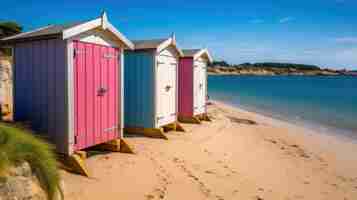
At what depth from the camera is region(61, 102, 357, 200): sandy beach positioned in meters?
4.00

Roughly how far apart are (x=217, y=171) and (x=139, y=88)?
3343 mm

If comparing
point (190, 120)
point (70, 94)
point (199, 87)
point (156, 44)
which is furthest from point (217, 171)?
point (199, 87)

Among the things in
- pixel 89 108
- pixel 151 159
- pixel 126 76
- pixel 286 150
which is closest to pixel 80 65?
pixel 89 108

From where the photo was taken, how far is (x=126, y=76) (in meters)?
7.37

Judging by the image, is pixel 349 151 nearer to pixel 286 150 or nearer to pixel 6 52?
pixel 286 150

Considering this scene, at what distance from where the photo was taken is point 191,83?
381 inches

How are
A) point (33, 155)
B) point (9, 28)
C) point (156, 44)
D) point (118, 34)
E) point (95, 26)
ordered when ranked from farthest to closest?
point (9, 28) → point (156, 44) → point (118, 34) → point (95, 26) → point (33, 155)

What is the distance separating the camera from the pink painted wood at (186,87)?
9.58 metres

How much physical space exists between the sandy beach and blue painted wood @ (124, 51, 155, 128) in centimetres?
59

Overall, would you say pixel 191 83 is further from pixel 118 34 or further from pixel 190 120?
pixel 118 34

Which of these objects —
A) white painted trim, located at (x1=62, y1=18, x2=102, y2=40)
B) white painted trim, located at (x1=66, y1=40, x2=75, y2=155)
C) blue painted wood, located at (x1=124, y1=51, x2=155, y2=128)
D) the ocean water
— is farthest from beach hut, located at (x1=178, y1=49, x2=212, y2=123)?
the ocean water

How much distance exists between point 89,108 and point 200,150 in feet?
9.39

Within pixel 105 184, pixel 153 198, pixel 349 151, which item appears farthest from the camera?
pixel 349 151

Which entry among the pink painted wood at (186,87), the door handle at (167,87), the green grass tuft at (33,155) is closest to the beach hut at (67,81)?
the green grass tuft at (33,155)
